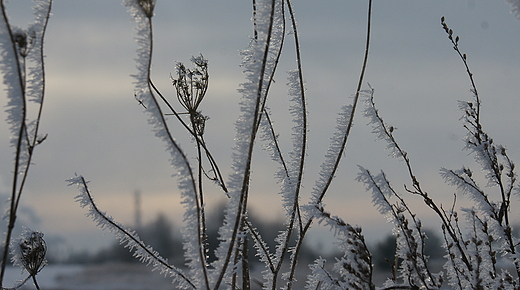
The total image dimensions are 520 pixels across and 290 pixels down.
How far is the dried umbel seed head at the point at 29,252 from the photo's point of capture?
1.51 meters

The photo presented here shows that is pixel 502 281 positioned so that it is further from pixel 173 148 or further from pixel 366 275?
pixel 173 148

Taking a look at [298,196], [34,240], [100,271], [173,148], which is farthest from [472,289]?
[100,271]

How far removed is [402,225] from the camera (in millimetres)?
1397

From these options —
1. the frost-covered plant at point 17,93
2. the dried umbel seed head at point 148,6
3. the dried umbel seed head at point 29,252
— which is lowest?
the dried umbel seed head at point 29,252

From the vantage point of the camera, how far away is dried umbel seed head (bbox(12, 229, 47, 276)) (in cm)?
151

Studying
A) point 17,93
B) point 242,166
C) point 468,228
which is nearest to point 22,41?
point 17,93

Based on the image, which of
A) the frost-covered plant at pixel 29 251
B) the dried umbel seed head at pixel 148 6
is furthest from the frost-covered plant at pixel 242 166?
the frost-covered plant at pixel 29 251

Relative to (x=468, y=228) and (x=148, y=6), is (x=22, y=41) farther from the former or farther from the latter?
(x=468, y=228)

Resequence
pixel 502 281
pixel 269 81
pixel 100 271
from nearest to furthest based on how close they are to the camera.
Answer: pixel 269 81
pixel 502 281
pixel 100 271

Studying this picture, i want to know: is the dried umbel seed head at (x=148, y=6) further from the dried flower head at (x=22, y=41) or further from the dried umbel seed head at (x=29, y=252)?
the dried umbel seed head at (x=29, y=252)

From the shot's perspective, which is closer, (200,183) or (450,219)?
(200,183)

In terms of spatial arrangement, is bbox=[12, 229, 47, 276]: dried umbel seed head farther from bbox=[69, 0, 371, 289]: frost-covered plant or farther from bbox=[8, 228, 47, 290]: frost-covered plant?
bbox=[69, 0, 371, 289]: frost-covered plant

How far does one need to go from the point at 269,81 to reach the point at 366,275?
656mm

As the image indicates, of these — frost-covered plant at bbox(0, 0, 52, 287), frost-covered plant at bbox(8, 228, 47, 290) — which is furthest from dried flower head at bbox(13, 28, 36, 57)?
frost-covered plant at bbox(8, 228, 47, 290)
